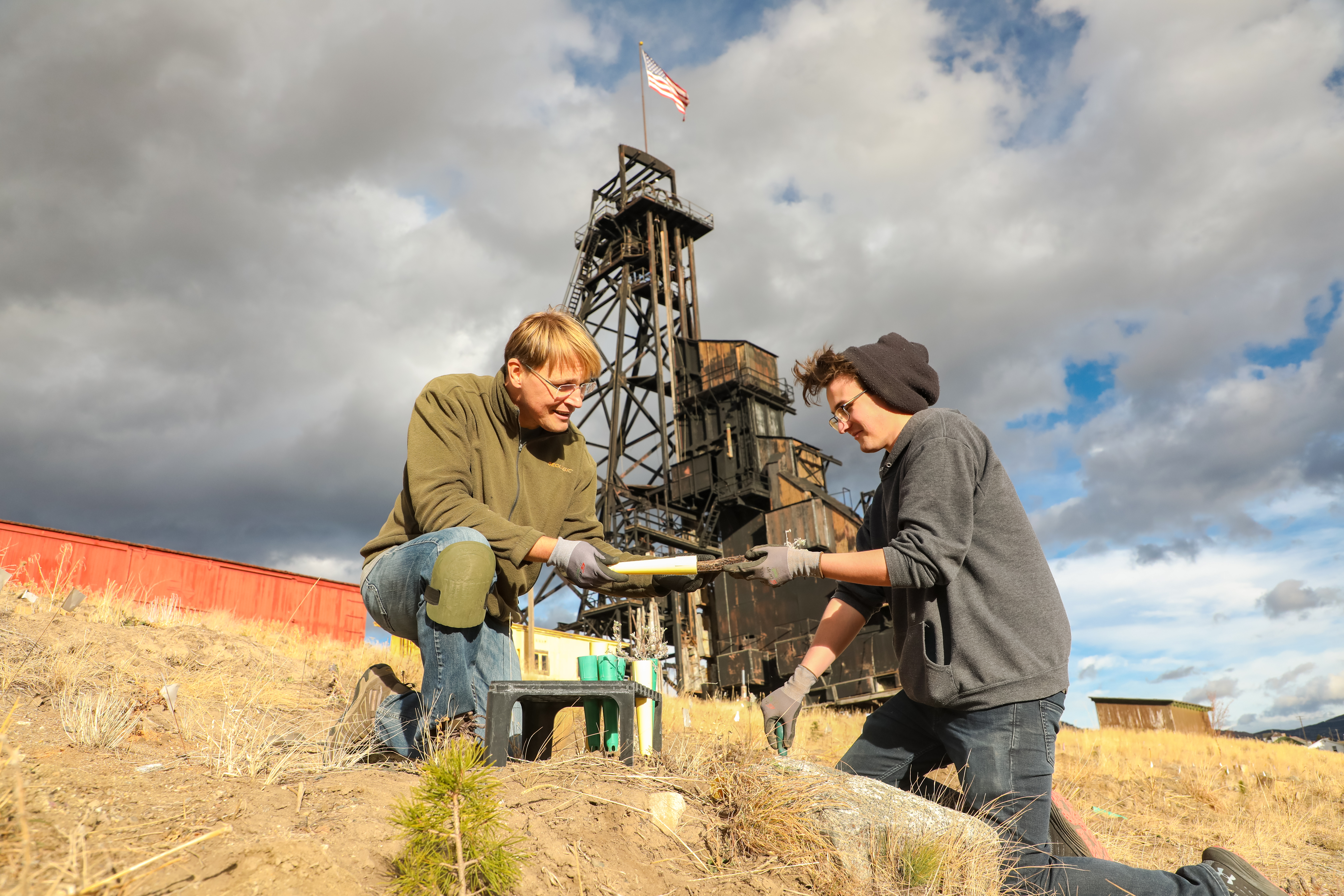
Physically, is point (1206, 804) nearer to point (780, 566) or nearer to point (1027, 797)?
point (1027, 797)

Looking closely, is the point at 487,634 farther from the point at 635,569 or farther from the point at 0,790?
the point at 0,790

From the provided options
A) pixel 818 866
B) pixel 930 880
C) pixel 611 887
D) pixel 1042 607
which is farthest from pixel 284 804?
pixel 1042 607

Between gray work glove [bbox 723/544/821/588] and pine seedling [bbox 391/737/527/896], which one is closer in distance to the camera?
pine seedling [bbox 391/737/527/896]

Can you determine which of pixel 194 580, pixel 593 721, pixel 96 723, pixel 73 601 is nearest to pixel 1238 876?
pixel 593 721

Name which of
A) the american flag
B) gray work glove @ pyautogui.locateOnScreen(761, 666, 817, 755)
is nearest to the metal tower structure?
the american flag

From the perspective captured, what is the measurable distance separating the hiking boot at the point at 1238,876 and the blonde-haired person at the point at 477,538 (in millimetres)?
1890

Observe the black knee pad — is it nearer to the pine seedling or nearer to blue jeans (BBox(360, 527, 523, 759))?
blue jeans (BBox(360, 527, 523, 759))

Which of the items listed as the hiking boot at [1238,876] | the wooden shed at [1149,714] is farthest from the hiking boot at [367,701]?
the wooden shed at [1149,714]

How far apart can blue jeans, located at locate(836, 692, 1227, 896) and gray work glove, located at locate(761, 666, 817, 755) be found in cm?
38

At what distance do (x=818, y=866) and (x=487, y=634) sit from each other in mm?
1550

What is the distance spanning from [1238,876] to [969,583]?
1.12 meters

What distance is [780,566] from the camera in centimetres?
295

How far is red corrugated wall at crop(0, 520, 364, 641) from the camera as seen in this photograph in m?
13.3

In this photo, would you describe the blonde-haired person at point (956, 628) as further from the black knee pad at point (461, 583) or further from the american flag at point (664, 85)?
the american flag at point (664, 85)
